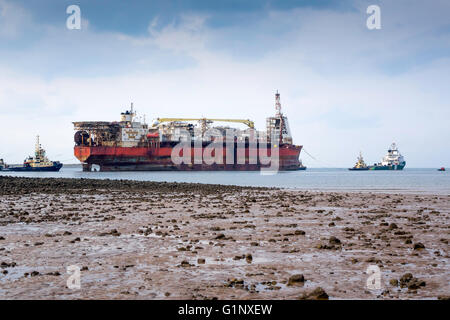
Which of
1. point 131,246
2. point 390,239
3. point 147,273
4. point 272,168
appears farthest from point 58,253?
point 272,168

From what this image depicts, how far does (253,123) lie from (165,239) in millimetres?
106243

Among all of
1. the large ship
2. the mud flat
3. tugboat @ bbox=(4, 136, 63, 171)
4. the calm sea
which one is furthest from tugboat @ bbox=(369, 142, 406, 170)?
the mud flat

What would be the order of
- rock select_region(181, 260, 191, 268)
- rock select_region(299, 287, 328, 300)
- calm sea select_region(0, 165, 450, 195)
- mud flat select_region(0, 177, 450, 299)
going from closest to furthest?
rock select_region(299, 287, 328, 300) → mud flat select_region(0, 177, 450, 299) → rock select_region(181, 260, 191, 268) → calm sea select_region(0, 165, 450, 195)

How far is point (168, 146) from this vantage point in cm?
8956

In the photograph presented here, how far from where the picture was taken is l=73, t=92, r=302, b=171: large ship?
84.8 m

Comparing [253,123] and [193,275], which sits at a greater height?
[253,123]

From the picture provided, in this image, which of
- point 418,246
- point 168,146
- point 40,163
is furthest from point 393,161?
point 418,246

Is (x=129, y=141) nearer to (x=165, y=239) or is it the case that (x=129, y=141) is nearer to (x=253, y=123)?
(x=253, y=123)

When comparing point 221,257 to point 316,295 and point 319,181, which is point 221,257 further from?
point 319,181

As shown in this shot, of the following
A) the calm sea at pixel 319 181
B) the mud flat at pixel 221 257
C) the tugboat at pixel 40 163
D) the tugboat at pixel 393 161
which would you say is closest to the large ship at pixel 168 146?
the calm sea at pixel 319 181

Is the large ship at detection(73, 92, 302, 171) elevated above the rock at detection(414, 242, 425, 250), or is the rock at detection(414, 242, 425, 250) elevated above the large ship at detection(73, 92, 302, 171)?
the large ship at detection(73, 92, 302, 171)

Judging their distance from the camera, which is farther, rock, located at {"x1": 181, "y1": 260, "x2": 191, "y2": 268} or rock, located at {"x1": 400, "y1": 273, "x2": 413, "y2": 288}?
rock, located at {"x1": 181, "y1": 260, "x2": 191, "y2": 268}

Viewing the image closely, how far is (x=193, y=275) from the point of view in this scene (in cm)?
719

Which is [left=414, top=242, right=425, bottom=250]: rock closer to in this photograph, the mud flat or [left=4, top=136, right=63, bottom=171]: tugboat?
the mud flat
